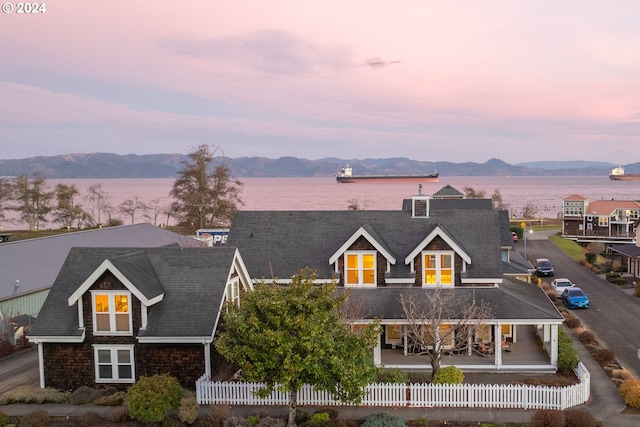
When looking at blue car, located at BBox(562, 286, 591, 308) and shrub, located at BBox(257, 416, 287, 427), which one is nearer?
shrub, located at BBox(257, 416, 287, 427)

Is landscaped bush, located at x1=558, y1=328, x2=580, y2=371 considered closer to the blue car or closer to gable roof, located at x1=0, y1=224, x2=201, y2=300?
the blue car

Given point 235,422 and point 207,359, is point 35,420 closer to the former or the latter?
point 207,359

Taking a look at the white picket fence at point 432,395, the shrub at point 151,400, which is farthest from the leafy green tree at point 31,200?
the shrub at point 151,400

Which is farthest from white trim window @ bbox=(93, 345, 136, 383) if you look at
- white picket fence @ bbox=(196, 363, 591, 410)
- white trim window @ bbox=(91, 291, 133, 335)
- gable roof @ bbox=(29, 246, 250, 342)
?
white picket fence @ bbox=(196, 363, 591, 410)

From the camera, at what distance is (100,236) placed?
4734cm

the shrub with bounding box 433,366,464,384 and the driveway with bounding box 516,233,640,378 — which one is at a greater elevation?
the shrub with bounding box 433,366,464,384

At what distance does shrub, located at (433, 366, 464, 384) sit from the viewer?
22781 mm

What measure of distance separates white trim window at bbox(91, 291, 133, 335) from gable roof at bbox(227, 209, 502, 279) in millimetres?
8393

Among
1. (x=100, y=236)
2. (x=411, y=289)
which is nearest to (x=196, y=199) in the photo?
(x=100, y=236)

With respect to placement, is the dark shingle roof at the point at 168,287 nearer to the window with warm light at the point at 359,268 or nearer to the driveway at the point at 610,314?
the window with warm light at the point at 359,268

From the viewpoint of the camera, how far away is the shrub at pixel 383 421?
19234 mm

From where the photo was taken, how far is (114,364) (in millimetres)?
23781

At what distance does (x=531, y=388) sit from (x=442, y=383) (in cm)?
345

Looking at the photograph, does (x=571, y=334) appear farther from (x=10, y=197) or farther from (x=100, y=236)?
(x=10, y=197)
